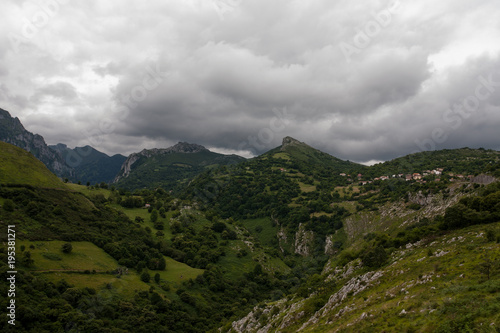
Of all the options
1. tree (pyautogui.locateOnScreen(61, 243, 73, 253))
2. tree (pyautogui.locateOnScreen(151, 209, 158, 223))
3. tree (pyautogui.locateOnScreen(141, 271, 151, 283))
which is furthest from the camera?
tree (pyautogui.locateOnScreen(151, 209, 158, 223))

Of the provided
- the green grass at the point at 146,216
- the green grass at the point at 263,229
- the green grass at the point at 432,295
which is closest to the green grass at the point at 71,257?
the green grass at the point at 146,216

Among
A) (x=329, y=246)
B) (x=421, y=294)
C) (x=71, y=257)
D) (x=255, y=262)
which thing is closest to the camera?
(x=421, y=294)

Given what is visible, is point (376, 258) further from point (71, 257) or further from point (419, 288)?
point (71, 257)

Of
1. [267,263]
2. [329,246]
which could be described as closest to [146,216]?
[267,263]

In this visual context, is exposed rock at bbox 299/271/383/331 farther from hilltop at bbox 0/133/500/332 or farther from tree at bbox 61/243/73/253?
tree at bbox 61/243/73/253

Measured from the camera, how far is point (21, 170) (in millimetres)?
85500

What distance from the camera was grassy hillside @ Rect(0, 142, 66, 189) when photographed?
264 feet

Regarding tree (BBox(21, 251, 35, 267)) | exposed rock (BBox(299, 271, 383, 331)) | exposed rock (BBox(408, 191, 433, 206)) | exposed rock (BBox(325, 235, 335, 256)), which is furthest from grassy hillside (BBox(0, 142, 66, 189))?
exposed rock (BBox(408, 191, 433, 206))

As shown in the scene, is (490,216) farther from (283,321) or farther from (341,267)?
(283,321)

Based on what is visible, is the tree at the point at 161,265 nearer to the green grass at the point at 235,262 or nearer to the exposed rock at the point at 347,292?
the green grass at the point at 235,262

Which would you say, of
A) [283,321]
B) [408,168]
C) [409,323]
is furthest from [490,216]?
[408,168]

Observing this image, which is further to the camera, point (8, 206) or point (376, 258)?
point (8, 206)

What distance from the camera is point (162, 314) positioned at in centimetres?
6625

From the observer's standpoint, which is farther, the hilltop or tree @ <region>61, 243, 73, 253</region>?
tree @ <region>61, 243, 73, 253</region>
